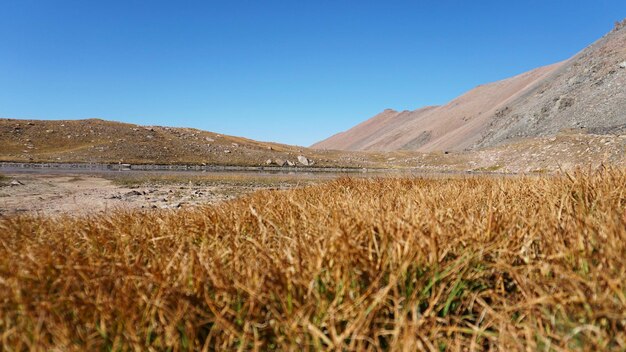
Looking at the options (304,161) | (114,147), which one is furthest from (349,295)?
(114,147)

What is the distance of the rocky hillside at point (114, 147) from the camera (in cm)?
2764

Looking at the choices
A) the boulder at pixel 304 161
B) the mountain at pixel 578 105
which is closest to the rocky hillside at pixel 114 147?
the boulder at pixel 304 161

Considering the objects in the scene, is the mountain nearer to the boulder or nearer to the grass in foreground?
the boulder

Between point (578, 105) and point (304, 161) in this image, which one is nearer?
point (304, 161)

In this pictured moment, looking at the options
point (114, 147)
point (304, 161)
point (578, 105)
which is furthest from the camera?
point (578, 105)

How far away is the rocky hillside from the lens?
27.6m

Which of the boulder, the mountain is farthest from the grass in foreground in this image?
the mountain

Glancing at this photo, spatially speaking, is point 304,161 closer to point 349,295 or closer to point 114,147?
point 114,147

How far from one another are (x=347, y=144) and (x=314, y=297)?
545ft

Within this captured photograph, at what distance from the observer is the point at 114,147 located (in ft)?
97.2

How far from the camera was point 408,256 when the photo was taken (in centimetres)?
195

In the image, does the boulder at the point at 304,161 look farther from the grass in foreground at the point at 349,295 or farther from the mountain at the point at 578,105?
the grass in foreground at the point at 349,295

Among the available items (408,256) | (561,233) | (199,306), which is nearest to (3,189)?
(199,306)

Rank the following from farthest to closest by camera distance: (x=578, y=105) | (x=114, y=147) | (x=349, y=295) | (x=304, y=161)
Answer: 1. (x=578, y=105)
2. (x=304, y=161)
3. (x=114, y=147)
4. (x=349, y=295)
